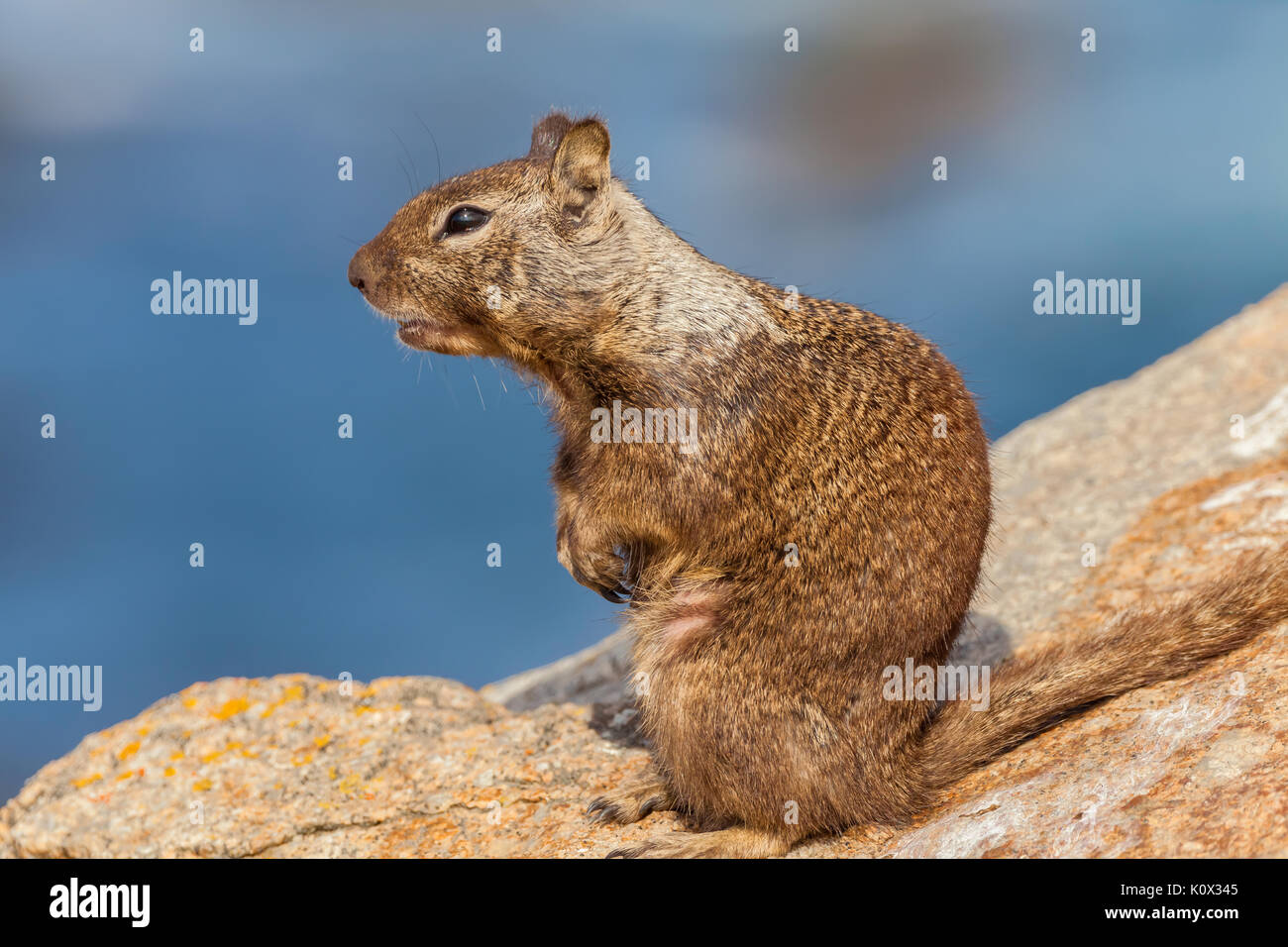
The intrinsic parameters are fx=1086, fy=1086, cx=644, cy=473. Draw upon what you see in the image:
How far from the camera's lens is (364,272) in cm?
557

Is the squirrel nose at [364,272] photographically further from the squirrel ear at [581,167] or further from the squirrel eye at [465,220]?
the squirrel ear at [581,167]

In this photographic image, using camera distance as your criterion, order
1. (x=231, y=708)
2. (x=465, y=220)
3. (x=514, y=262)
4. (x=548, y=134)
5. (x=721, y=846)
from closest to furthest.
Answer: (x=721, y=846), (x=514, y=262), (x=465, y=220), (x=548, y=134), (x=231, y=708)

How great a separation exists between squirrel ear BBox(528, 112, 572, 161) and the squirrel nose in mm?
1030

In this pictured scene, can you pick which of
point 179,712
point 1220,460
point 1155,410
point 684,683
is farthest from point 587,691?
point 1155,410

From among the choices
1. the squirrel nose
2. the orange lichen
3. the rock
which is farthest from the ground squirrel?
the orange lichen

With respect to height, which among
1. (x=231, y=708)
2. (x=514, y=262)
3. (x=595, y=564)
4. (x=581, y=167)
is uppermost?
(x=581, y=167)

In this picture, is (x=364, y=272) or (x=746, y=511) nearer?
(x=746, y=511)

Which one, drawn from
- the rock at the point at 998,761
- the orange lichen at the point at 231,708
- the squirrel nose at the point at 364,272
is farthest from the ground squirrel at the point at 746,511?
the orange lichen at the point at 231,708

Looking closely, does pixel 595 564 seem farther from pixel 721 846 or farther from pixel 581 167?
pixel 581 167

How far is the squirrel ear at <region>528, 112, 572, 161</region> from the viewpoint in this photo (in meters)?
5.73

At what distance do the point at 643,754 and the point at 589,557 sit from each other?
1768mm

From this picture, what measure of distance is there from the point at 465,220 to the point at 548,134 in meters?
0.72

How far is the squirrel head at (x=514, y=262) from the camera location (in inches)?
213
